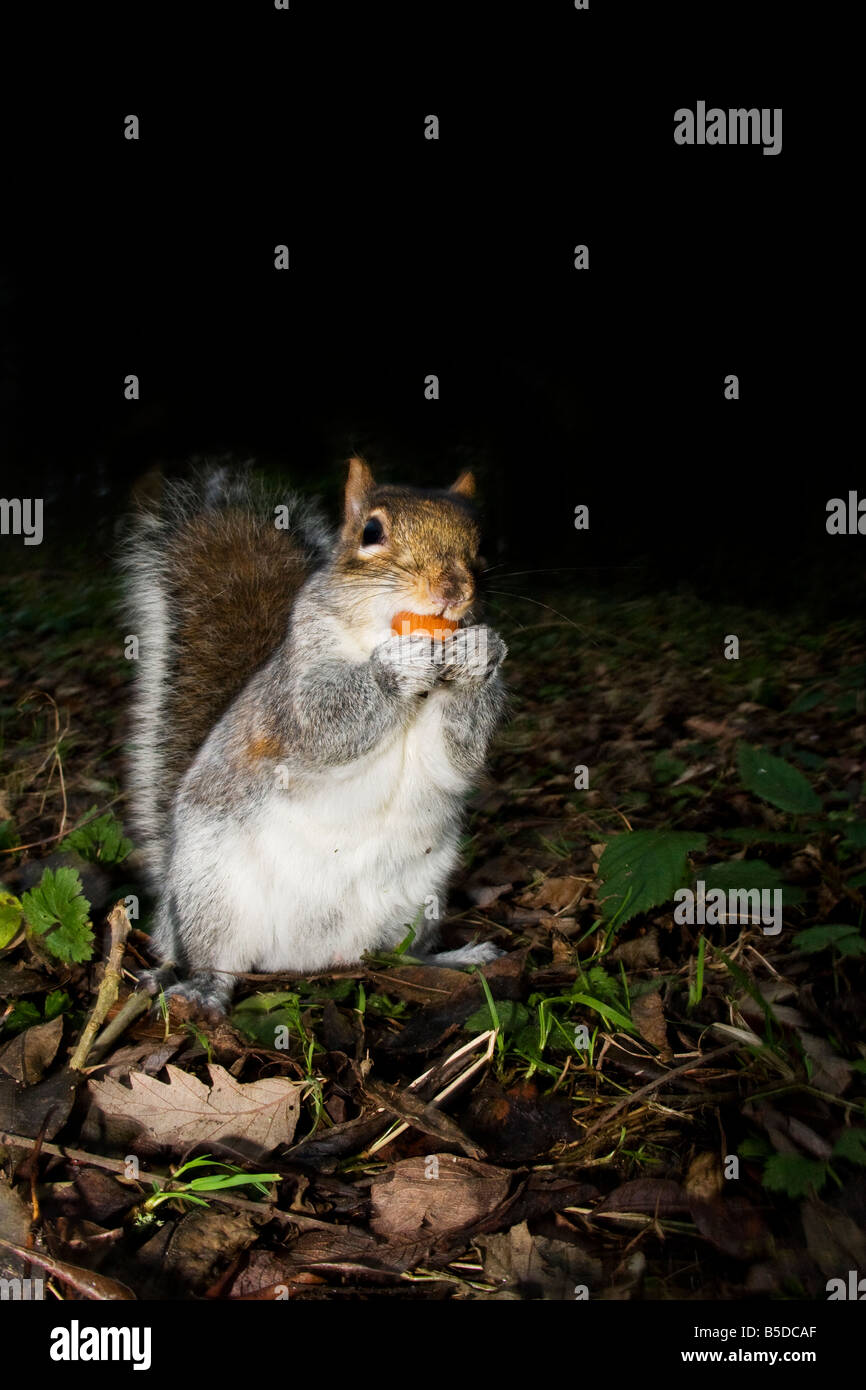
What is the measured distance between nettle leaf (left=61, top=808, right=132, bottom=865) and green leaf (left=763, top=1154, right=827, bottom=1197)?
167 centimetres

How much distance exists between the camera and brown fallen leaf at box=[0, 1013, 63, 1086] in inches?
76.1

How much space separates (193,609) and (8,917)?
911 millimetres

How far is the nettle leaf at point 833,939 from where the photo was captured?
1.86 m

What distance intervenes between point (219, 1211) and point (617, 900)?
0.94 metres

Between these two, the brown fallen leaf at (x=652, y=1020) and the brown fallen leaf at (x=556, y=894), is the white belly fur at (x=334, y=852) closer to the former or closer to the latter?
the brown fallen leaf at (x=556, y=894)

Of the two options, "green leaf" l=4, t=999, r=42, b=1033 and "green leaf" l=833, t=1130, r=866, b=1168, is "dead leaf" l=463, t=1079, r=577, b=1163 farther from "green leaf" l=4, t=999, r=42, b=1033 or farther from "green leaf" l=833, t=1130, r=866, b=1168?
"green leaf" l=4, t=999, r=42, b=1033

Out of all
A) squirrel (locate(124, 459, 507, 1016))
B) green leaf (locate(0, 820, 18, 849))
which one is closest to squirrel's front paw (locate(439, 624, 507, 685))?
squirrel (locate(124, 459, 507, 1016))

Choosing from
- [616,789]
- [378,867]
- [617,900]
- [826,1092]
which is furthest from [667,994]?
[616,789]

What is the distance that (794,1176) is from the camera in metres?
1.53

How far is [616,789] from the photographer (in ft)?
10.8

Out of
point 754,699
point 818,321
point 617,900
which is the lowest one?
point 617,900

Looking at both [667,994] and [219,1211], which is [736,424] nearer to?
[667,994]

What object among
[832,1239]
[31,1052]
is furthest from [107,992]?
[832,1239]

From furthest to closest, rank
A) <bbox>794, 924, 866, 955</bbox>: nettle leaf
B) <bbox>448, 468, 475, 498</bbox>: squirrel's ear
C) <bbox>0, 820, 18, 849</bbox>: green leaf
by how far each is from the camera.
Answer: <bbox>0, 820, 18, 849</bbox>: green leaf, <bbox>448, 468, 475, 498</bbox>: squirrel's ear, <bbox>794, 924, 866, 955</bbox>: nettle leaf
